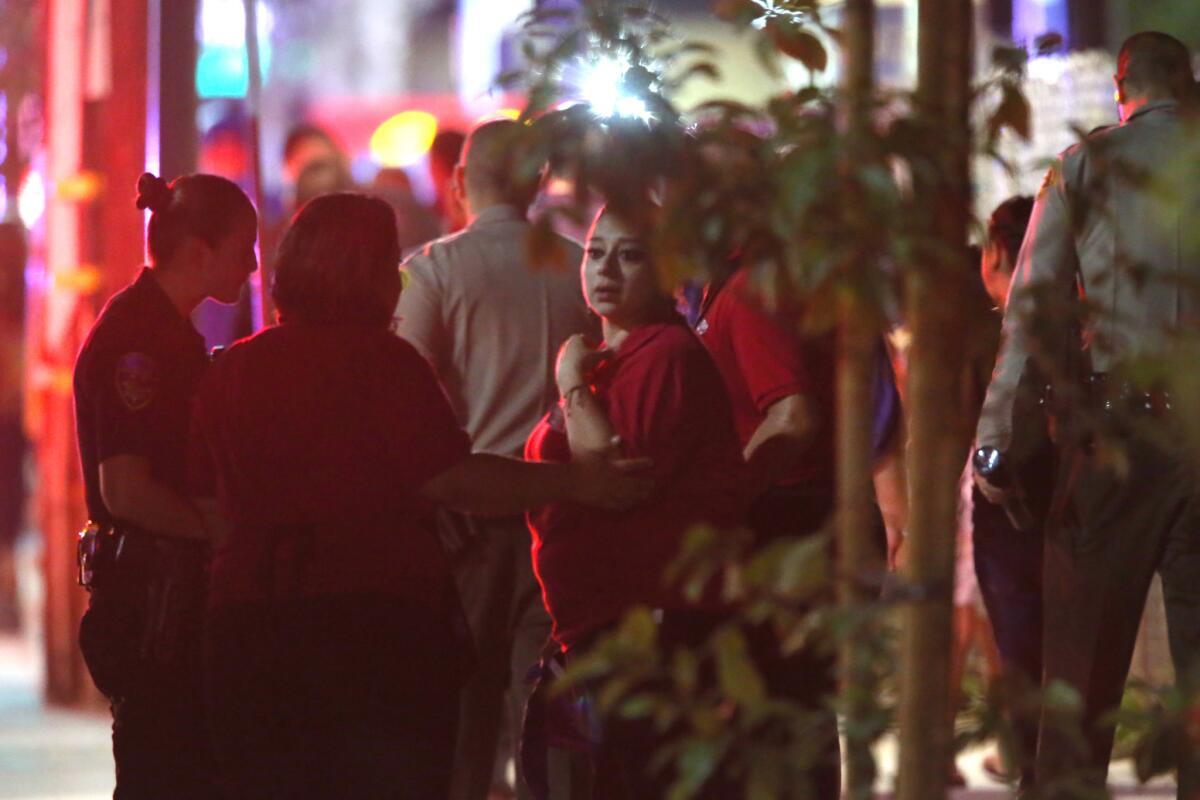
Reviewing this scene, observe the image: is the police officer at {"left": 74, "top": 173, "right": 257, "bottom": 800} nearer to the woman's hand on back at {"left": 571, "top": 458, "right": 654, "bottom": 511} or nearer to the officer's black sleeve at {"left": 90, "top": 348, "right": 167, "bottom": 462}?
the officer's black sleeve at {"left": 90, "top": 348, "right": 167, "bottom": 462}

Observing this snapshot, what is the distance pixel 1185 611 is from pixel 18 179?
41.4 ft

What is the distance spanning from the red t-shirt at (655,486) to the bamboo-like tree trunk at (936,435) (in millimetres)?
1614

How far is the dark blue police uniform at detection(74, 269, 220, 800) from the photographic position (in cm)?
459

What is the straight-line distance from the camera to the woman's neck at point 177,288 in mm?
A: 4793

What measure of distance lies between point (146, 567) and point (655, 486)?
1039 millimetres

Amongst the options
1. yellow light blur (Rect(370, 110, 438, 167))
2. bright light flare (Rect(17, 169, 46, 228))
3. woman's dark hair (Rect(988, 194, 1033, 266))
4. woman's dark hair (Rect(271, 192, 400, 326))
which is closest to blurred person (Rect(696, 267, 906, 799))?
woman's dark hair (Rect(271, 192, 400, 326))

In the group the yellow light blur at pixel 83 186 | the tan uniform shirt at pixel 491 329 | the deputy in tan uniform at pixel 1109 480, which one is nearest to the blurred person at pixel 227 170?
the yellow light blur at pixel 83 186

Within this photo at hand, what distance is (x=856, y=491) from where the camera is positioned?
2.97m

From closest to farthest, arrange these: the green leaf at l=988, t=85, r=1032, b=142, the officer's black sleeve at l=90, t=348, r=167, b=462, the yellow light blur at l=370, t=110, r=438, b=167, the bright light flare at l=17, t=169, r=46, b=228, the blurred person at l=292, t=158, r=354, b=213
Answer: the green leaf at l=988, t=85, r=1032, b=142, the officer's black sleeve at l=90, t=348, r=167, b=462, the blurred person at l=292, t=158, r=354, b=213, the bright light flare at l=17, t=169, r=46, b=228, the yellow light blur at l=370, t=110, r=438, b=167

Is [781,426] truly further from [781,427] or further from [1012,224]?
[1012,224]

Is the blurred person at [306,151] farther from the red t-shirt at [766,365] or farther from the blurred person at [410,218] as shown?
the red t-shirt at [766,365]

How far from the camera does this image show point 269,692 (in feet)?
13.8

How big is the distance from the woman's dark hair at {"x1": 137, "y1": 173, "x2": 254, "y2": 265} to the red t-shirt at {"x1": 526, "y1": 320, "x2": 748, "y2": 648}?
0.87 meters

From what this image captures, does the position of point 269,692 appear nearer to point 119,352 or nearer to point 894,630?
point 119,352
